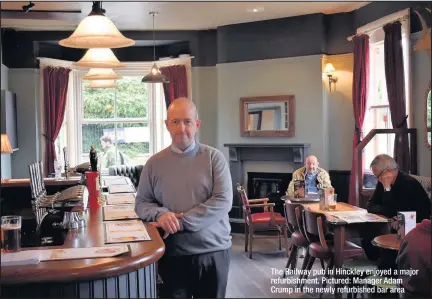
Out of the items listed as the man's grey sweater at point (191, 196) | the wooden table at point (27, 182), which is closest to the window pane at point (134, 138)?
the wooden table at point (27, 182)

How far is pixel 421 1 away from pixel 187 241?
4.61 m

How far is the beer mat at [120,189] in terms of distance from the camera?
184 inches

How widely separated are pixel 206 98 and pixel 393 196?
539cm

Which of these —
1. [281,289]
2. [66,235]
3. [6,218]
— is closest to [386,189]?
[281,289]

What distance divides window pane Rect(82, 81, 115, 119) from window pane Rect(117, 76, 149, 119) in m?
0.15

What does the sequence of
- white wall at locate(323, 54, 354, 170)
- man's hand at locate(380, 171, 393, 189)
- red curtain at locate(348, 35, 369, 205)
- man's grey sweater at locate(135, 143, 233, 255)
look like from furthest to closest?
white wall at locate(323, 54, 354, 170)
red curtain at locate(348, 35, 369, 205)
man's hand at locate(380, 171, 393, 189)
man's grey sweater at locate(135, 143, 233, 255)

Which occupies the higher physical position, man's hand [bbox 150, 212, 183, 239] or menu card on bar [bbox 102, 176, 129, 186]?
man's hand [bbox 150, 212, 183, 239]

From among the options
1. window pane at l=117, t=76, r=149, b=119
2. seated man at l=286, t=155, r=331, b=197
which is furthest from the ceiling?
seated man at l=286, t=155, r=331, b=197

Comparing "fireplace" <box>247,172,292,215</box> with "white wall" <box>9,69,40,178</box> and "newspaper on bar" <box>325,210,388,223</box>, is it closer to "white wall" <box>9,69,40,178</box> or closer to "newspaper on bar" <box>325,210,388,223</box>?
"newspaper on bar" <box>325,210,388,223</box>

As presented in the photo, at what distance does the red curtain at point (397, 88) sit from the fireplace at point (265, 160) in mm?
2017

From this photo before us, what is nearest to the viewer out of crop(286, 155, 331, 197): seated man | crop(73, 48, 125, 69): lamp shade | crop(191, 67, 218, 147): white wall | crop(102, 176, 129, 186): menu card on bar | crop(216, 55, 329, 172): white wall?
crop(73, 48, 125, 69): lamp shade

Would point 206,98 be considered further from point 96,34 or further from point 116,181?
point 96,34

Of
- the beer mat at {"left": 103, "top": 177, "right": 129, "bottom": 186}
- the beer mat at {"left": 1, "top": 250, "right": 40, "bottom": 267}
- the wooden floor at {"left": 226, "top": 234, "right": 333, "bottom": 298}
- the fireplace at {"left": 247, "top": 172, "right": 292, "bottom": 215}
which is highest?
the beer mat at {"left": 1, "top": 250, "right": 40, "bottom": 267}

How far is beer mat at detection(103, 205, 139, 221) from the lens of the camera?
124 inches
